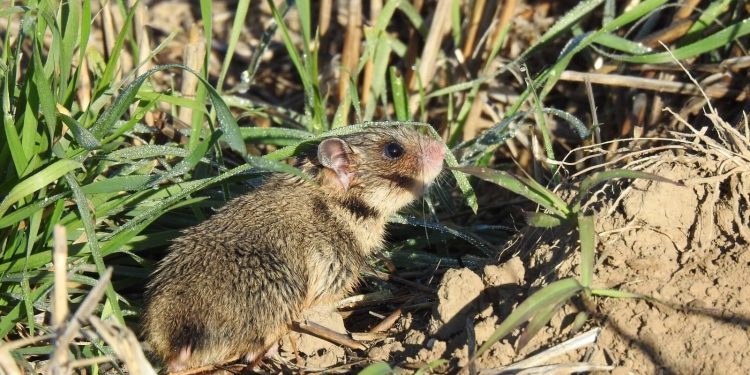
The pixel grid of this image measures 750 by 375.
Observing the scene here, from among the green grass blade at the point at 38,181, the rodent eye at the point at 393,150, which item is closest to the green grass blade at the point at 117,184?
the green grass blade at the point at 38,181

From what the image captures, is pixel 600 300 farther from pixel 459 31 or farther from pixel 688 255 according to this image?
pixel 459 31

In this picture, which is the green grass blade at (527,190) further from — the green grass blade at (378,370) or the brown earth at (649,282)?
the green grass blade at (378,370)

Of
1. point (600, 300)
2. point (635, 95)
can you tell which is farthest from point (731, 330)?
point (635, 95)

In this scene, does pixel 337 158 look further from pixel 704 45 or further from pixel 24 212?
pixel 704 45

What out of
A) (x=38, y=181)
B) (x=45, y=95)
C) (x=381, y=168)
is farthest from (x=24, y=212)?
(x=381, y=168)

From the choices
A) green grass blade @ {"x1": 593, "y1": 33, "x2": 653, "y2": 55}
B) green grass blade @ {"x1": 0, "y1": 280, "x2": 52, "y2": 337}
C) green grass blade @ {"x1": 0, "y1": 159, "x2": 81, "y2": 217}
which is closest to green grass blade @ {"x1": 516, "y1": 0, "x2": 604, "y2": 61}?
green grass blade @ {"x1": 593, "y1": 33, "x2": 653, "y2": 55}

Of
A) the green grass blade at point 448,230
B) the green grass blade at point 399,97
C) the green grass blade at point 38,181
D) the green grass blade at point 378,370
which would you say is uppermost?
the green grass blade at point 38,181

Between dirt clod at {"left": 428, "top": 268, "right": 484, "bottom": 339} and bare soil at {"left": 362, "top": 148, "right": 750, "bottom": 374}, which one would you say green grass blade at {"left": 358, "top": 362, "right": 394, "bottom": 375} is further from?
dirt clod at {"left": 428, "top": 268, "right": 484, "bottom": 339}
